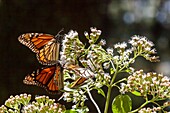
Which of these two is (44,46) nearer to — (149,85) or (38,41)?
(38,41)

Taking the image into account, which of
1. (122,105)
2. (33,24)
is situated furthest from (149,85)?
(33,24)

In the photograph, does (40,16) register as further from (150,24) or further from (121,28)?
(150,24)

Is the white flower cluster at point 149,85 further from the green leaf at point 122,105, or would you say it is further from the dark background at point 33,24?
the dark background at point 33,24

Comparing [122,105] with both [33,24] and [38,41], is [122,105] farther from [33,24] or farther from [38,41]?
[33,24]

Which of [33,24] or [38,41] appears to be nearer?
[38,41]

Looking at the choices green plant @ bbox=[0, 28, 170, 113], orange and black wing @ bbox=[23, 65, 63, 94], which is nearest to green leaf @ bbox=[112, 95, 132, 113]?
green plant @ bbox=[0, 28, 170, 113]

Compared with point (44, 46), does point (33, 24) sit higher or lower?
higher

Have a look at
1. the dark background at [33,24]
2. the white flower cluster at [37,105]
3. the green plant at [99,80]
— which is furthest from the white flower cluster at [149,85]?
the dark background at [33,24]
